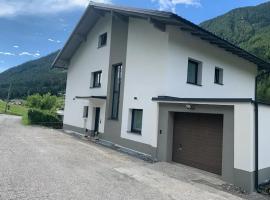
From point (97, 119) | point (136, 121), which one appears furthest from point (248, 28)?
point (136, 121)

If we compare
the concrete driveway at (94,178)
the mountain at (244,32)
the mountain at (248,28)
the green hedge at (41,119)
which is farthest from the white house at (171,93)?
the mountain at (248,28)

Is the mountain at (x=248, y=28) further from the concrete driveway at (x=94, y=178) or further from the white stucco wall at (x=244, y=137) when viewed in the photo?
the concrete driveway at (x=94, y=178)

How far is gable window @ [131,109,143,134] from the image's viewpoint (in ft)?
49.0

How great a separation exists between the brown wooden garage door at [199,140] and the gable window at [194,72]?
299cm

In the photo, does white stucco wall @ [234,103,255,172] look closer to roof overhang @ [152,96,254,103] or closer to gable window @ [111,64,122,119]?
roof overhang @ [152,96,254,103]

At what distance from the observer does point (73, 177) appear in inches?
348

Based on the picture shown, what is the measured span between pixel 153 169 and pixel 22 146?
690cm

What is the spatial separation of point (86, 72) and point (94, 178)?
13.5m

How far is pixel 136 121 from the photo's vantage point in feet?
50.2

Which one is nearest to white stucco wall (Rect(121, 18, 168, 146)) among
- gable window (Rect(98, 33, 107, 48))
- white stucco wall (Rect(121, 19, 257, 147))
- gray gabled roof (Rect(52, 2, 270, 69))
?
white stucco wall (Rect(121, 19, 257, 147))

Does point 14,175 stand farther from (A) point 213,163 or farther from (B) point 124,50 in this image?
(B) point 124,50

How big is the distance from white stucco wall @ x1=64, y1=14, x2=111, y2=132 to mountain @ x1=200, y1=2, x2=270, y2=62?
55.5ft

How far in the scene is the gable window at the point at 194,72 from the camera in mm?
14820

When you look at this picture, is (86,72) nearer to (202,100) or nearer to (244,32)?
(202,100)
